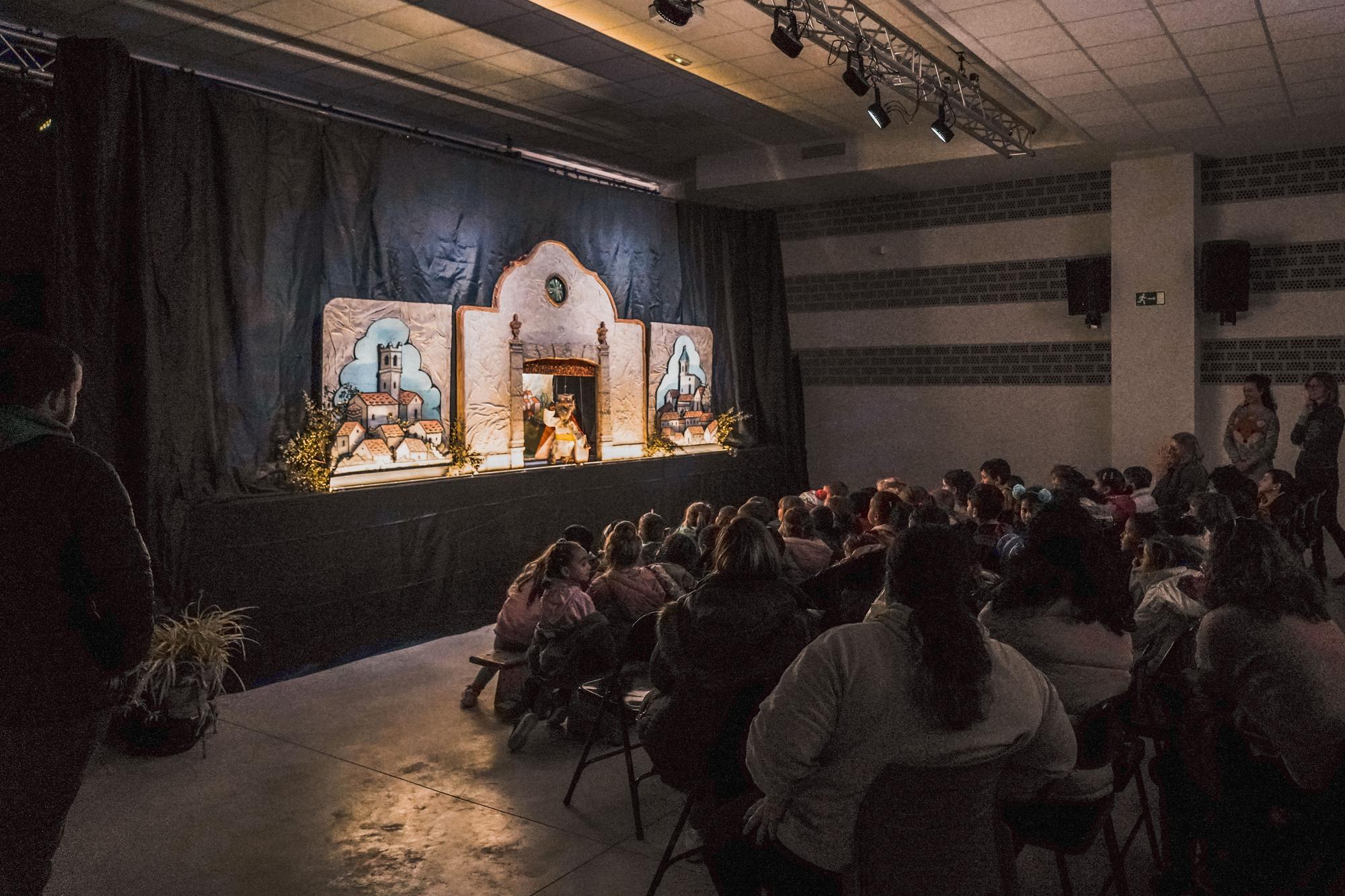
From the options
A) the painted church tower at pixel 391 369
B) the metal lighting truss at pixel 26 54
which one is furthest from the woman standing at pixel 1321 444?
the metal lighting truss at pixel 26 54

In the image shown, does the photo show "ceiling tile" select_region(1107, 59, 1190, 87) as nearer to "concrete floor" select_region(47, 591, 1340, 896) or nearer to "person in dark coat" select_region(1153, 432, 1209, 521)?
"person in dark coat" select_region(1153, 432, 1209, 521)

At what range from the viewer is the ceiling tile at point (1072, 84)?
6766 mm

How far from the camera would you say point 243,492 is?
239 inches

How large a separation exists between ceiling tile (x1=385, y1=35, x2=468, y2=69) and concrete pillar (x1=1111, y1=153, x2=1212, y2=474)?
19.6ft

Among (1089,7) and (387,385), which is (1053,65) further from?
(387,385)

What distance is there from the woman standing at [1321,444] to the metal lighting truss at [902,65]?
9.96 ft

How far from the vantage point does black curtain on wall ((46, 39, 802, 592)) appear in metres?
5.29

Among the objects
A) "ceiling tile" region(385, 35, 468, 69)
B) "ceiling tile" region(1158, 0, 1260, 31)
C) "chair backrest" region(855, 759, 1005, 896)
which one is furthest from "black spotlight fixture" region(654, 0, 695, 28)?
"chair backrest" region(855, 759, 1005, 896)

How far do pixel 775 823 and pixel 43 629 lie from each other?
1672 mm

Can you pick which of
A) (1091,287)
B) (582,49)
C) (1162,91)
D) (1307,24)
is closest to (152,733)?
(582,49)

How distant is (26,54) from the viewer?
6.31 m

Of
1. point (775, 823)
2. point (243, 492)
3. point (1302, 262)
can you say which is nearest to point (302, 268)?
point (243, 492)

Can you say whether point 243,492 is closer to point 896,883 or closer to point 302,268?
point 302,268

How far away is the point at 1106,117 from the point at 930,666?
7197mm
